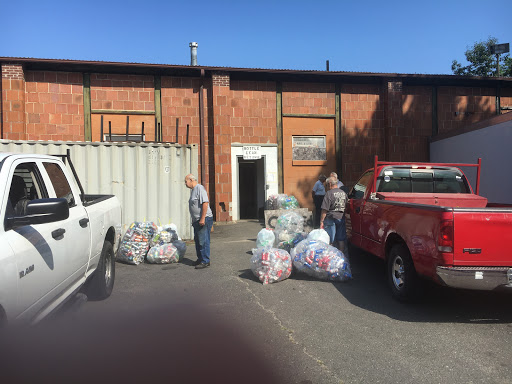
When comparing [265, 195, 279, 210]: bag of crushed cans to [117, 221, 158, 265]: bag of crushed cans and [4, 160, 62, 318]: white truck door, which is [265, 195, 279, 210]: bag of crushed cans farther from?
[4, 160, 62, 318]: white truck door

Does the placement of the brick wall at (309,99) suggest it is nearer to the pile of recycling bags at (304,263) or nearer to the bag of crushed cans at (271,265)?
the pile of recycling bags at (304,263)

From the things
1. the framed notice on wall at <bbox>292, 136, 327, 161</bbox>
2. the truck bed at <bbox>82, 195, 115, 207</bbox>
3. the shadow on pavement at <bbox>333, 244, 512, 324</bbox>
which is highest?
the framed notice on wall at <bbox>292, 136, 327, 161</bbox>

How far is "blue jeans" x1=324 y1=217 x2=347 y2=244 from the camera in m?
6.98

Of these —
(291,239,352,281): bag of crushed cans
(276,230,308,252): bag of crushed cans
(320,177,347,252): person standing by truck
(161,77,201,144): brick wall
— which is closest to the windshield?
(320,177,347,252): person standing by truck

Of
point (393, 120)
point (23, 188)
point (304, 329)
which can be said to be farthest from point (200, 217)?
point (393, 120)

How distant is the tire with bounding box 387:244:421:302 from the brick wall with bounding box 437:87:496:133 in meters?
10.8

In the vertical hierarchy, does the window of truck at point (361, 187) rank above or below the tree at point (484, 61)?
below

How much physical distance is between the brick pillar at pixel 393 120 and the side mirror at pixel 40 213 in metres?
12.6

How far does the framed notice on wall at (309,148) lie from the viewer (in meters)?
13.2

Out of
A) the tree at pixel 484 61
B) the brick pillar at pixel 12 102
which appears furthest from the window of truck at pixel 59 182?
the tree at pixel 484 61

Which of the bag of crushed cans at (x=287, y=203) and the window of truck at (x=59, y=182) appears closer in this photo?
the window of truck at (x=59, y=182)

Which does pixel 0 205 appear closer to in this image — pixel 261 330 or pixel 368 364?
pixel 261 330

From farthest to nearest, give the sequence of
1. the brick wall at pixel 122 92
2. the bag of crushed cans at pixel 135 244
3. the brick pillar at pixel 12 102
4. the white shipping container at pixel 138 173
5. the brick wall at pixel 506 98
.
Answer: the brick wall at pixel 506 98
the brick wall at pixel 122 92
the brick pillar at pixel 12 102
the white shipping container at pixel 138 173
the bag of crushed cans at pixel 135 244

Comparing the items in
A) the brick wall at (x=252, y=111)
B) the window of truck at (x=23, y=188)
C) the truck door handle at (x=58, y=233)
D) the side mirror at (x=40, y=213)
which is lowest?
the truck door handle at (x=58, y=233)
